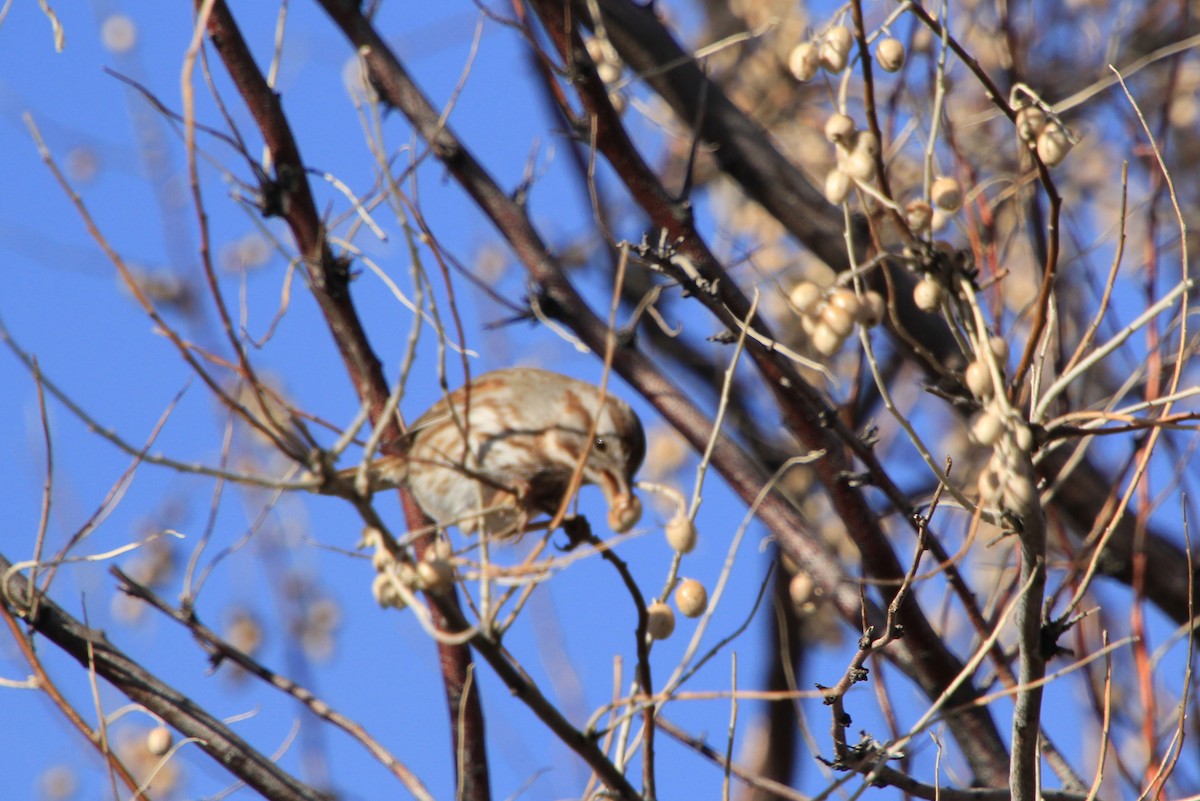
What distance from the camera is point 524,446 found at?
9.80 feet

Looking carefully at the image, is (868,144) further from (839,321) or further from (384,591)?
(384,591)

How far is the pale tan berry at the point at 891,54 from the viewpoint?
238 centimetres

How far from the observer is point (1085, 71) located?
5.62 metres

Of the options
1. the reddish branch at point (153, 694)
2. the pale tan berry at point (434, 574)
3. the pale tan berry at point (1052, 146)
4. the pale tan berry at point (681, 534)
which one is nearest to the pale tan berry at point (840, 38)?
the pale tan berry at point (1052, 146)

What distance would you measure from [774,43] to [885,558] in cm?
386

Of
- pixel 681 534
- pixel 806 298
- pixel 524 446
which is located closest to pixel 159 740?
pixel 524 446

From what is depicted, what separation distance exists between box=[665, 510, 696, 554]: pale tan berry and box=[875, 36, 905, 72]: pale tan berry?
0.99m

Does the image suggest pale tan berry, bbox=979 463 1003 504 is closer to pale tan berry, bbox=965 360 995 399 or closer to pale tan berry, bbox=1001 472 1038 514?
pale tan berry, bbox=1001 472 1038 514

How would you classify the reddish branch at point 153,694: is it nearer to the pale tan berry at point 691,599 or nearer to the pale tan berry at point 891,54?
the pale tan berry at point 691,599

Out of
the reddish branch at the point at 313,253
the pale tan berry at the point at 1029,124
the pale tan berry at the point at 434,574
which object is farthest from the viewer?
the reddish branch at the point at 313,253

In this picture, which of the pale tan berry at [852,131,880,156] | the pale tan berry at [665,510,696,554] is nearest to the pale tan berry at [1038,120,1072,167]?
the pale tan berry at [852,131,880,156]

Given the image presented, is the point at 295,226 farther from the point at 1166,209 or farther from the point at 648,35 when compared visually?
the point at 1166,209

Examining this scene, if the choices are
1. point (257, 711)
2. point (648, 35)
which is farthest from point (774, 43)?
point (257, 711)

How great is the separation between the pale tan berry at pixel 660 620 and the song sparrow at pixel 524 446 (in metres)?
0.62
